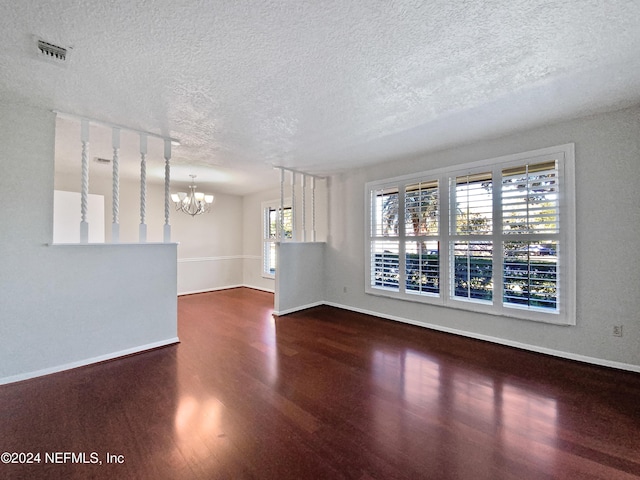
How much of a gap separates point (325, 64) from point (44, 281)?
10.4 ft

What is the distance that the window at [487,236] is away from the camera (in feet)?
9.68

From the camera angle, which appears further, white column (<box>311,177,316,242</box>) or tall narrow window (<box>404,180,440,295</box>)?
white column (<box>311,177,316,242</box>)

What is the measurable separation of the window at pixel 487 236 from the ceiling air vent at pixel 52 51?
12.4 feet

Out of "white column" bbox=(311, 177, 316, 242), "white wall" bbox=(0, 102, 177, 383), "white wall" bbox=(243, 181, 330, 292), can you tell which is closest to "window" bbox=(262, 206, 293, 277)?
"white wall" bbox=(243, 181, 330, 292)

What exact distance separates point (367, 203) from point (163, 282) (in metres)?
3.22

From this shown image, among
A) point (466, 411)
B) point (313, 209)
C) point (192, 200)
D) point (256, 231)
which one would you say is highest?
point (192, 200)

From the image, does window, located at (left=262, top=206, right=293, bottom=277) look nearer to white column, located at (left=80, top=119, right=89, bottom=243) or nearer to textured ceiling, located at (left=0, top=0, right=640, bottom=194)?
textured ceiling, located at (left=0, top=0, right=640, bottom=194)

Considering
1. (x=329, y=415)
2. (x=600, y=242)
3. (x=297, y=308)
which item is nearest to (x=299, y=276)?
(x=297, y=308)

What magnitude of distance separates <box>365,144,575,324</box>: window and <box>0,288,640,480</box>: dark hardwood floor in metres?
0.66

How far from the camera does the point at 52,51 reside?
181 cm

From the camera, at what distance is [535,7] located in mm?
1489

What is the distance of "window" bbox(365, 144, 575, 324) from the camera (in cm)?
295

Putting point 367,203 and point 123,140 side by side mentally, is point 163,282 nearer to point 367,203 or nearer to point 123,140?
point 123,140

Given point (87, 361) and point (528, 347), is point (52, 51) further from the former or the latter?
point (528, 347)
